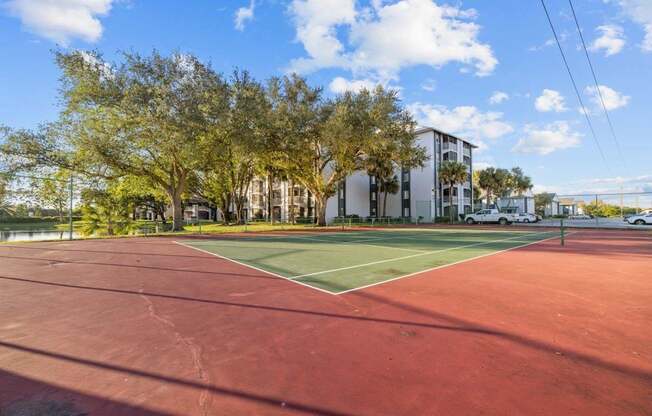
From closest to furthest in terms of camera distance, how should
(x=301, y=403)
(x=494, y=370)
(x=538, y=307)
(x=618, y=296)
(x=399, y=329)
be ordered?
(x=301, y=403)
(x=494, y=370)
(x=399, y=329)
(x=538, y=307)
(x=618, y=296)

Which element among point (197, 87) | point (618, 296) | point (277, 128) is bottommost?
point (618, 296)

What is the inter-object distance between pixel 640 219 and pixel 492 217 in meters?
13.4

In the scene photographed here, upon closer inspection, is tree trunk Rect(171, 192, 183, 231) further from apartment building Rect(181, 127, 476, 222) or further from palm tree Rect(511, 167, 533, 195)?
palm tree Rect(511, 167, 533, 195)

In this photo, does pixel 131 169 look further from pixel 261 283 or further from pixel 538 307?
pixel 538 307

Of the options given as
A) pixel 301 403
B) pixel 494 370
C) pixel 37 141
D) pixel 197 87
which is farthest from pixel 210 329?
pixel 37 141

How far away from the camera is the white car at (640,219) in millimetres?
31234

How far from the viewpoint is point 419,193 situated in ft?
172

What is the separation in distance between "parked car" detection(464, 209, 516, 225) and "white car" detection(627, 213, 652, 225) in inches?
416

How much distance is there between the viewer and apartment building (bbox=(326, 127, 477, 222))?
51219 mm

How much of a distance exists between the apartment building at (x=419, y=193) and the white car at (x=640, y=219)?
68.2 ft

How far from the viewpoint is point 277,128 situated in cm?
2916

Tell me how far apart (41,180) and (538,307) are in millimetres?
30151

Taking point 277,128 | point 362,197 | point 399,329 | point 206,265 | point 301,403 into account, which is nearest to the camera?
point 301,403

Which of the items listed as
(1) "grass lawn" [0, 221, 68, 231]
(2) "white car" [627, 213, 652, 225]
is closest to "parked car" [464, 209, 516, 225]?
(2) "white car" [627, 213, 652, 225]
